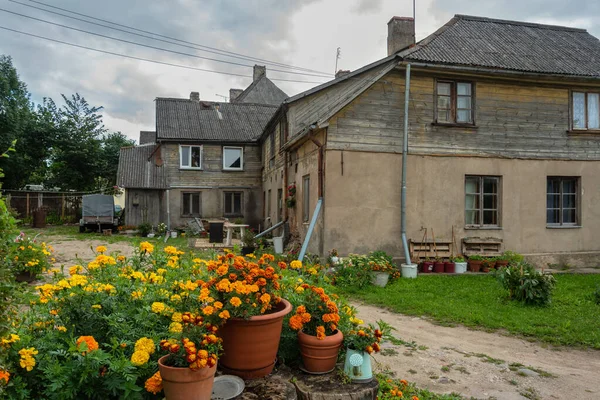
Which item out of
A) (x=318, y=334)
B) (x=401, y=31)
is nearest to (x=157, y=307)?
(x=318, y=334)

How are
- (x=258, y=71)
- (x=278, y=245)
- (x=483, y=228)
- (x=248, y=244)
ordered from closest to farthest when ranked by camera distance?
(x=483, y=228)
(x=278, y=245)
(x=248, y=244)
(x=258, y=71)

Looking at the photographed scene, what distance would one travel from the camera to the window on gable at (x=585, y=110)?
11789 mm

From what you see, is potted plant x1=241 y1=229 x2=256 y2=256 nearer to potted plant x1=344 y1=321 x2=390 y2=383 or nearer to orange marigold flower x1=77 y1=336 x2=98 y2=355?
potted plant x1=344 y1=321 x2=390 y2=383

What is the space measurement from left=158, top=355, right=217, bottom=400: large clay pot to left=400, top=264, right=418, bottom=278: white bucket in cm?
808

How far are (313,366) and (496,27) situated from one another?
1385 centimetres

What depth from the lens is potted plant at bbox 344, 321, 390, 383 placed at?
298cm

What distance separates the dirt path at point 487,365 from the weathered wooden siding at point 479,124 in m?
5.61

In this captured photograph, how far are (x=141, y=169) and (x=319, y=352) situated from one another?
21.2 metres

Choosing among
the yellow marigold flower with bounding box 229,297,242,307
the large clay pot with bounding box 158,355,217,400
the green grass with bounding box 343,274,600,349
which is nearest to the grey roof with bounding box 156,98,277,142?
the green grass with bounding box 343,274,600,349

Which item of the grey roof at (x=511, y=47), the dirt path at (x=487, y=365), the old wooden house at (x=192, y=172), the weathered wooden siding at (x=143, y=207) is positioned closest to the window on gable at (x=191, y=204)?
the old wooden house at (x=192, y=172)

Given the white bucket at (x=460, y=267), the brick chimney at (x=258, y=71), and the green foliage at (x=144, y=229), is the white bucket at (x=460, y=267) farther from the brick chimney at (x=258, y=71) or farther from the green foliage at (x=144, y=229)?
the brick chimney at (x=258, y=71)

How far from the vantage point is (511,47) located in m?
12.1

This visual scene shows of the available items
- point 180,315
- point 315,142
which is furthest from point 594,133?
point 180,315

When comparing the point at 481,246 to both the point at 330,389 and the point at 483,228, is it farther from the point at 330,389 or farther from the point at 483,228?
the point at 330,389
